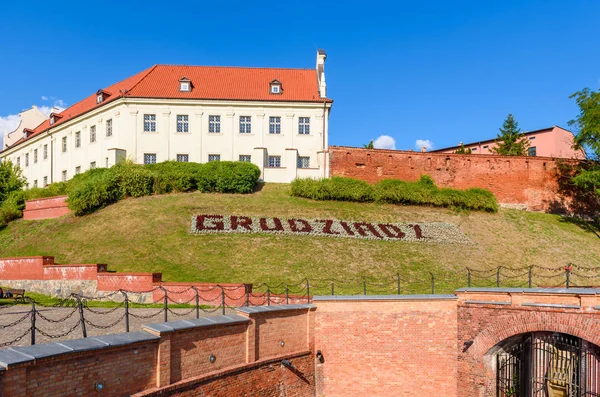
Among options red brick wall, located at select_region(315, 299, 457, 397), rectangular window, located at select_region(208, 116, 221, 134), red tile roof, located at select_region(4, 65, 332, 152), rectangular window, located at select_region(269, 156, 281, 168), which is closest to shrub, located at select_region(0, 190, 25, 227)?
red tile roof, located at select_region(4, 65, 332, 152)

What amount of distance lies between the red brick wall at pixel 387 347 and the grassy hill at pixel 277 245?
20.2 ft

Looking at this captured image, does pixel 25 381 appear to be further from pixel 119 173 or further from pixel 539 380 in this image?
pixel 119 173

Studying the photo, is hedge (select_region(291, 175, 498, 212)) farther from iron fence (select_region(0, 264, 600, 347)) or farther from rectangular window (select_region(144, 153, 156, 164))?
rectangular window (select_region(144, 153, 156, 164))

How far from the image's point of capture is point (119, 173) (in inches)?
1284

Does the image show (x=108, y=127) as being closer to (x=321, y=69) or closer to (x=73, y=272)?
(x=321, y=69)

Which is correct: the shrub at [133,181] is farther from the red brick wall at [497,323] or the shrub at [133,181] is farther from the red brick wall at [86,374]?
the red brick wall at [86,374]

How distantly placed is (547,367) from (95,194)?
25742 millimetres

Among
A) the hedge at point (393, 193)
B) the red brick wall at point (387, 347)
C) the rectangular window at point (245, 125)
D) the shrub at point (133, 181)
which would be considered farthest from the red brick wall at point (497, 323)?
the rectangular window at point (245, 125)

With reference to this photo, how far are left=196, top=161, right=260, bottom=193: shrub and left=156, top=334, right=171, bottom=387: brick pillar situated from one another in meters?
23.2

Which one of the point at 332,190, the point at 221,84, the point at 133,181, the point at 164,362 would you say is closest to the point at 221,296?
the point at 164,362

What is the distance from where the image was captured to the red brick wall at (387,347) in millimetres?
15031

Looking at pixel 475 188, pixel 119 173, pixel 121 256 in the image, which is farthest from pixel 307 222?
pixel 475 188

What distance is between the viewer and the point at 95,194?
1209 inches

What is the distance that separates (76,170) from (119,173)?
13.9 metres
